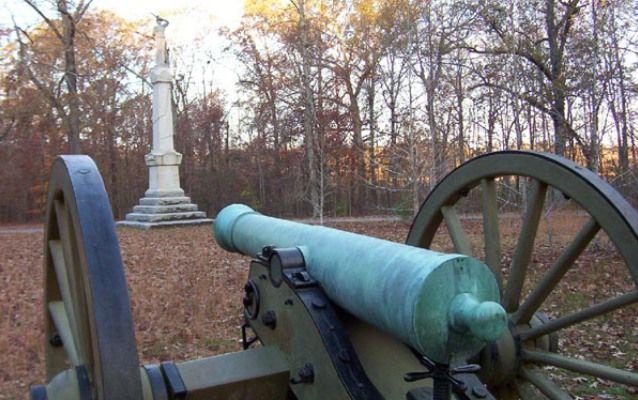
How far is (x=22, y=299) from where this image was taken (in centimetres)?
695

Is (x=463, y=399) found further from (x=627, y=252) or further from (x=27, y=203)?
(x=27, y=203)

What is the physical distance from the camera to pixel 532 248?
2.74 meters

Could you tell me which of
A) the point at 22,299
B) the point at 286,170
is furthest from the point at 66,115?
the point at 22,299

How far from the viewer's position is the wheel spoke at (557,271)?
243cm

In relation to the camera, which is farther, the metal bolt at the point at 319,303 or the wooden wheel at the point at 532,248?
the wooden wheel at the point at 532,248

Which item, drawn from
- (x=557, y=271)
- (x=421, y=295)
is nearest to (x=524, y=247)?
(x=557, y=271)

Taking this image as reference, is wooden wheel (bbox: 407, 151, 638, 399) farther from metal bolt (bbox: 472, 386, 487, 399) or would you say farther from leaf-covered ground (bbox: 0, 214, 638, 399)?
leaf-covered ground (bbox: 0, 214, 638, 399)

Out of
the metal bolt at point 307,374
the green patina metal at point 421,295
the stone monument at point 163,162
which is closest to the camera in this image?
the green patina metal at point 421,295

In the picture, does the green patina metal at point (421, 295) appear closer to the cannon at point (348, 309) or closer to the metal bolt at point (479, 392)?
the cannon at point (348, 309)

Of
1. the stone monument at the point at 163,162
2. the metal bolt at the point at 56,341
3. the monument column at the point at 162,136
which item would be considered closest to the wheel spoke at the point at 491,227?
the metal bolt at the point at 56,341

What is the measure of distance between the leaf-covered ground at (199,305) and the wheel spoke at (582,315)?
1.48 metres

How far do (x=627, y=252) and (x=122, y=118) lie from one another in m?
26.8

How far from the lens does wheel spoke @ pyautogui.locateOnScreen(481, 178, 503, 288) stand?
2834 mm

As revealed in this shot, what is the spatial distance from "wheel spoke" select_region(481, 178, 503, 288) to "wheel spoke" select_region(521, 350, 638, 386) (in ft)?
1.19
